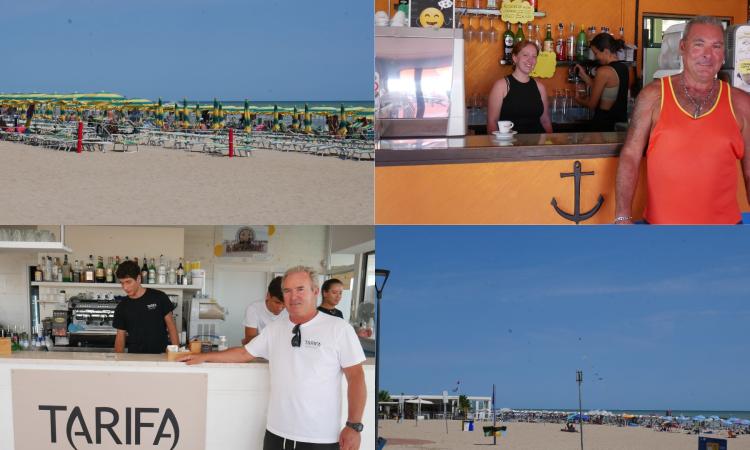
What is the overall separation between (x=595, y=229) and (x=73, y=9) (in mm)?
18345

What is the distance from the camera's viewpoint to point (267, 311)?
532 centimetres

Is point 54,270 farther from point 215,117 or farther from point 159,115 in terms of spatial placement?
point 215,117

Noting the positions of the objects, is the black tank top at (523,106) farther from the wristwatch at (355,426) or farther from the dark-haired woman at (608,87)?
the wristwatch at (355,426)

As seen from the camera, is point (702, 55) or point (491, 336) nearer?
point (702, 55)

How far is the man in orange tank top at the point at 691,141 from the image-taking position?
4.07 meters

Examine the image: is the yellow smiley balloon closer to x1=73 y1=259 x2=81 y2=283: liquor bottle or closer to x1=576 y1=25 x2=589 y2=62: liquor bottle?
x1=576 y1=25 x2=589 y2=62: liquor bottle

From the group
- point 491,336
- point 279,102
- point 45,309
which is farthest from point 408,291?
point 279,102

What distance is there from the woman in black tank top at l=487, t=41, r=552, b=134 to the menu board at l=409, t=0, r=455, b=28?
0.79 metres

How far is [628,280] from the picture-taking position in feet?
20.4

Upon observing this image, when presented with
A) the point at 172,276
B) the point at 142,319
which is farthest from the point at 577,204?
the point at 172,276

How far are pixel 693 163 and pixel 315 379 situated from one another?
76.8 inches

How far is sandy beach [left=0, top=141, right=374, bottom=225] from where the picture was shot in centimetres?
1950

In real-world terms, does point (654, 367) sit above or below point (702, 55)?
below

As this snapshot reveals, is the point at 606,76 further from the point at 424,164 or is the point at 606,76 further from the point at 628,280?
the point at 424,164
